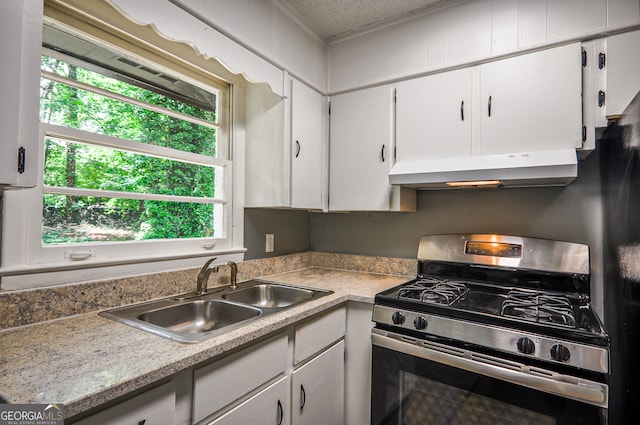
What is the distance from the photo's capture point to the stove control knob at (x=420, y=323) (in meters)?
1.39

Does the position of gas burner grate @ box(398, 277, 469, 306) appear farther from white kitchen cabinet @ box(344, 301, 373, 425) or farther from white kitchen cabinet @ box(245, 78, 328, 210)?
white kitchen cabinet @ box(245, 78, 328, 210)

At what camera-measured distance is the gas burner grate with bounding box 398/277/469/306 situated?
4.90 feet

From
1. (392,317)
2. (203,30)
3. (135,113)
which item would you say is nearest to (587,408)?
(392,317)

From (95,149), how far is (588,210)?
2.32 m

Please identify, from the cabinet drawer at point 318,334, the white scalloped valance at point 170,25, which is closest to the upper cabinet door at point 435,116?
the white scalloped valance at point 170,25

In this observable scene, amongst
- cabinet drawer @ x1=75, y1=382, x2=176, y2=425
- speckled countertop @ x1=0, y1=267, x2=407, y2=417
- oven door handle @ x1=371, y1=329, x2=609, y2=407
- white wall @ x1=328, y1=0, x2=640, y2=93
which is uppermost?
white wall @ x1=328, y1=0, x2=640, y2=93

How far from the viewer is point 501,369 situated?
1.20 meters

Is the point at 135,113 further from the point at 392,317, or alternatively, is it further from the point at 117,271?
the point at 392,317

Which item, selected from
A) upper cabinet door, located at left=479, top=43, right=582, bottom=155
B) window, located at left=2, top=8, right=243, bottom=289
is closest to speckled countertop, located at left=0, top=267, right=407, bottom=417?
window, located at left=2, top=8, right=243, bottom=289

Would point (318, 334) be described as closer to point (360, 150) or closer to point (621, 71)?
point (360, 150)

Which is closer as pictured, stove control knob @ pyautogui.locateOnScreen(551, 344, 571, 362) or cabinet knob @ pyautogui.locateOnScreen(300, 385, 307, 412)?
stove control knob @ pyautogui.locateOnScreen(551, 344, 571, 362)

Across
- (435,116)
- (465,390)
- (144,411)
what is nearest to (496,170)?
(435,116)

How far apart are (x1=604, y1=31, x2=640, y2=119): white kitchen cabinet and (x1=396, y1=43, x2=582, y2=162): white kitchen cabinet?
0.10m

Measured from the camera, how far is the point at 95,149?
1.35 m
